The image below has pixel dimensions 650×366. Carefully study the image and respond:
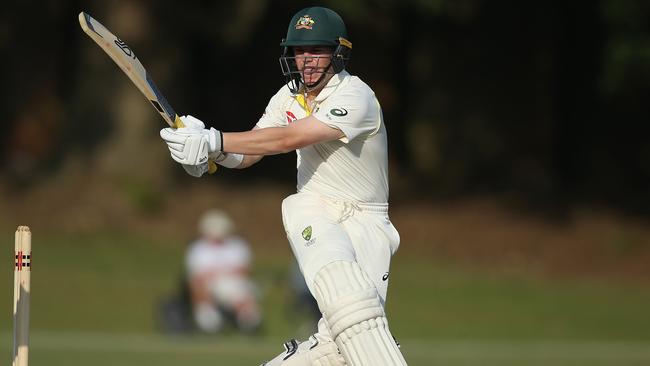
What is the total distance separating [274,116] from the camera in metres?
5.47

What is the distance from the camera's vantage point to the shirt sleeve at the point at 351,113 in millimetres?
5010

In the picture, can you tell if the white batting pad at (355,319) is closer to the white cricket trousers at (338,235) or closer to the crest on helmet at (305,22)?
the white cricket trousers at (338,235)

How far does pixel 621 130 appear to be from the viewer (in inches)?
824

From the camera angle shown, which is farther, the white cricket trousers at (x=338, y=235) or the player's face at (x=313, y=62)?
the player's face at (x=313, y=62)

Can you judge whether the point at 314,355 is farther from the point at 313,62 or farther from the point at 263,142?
the point at 313,62

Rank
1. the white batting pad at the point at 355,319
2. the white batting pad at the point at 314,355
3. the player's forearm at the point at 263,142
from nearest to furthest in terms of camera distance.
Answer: the white batting pad at the point at 355,319, the player's forearm at the point at 263,142, the white batting pad at the point at 314,355

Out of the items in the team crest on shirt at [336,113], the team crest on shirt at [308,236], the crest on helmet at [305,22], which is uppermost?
the crest on helmet at [305,22]

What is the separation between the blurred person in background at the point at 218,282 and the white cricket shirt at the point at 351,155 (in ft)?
24.2

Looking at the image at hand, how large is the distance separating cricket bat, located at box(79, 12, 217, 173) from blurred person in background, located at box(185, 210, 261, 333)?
7464mm

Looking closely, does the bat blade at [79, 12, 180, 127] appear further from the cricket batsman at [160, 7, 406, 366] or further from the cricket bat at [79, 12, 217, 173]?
the cricket batsman at [160, 7, 406, 366]

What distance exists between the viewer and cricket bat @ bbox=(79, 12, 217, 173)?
15.7 feet

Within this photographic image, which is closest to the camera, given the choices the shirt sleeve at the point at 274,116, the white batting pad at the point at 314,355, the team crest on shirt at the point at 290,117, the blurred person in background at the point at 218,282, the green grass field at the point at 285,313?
the white batting pad at the point at 314,355

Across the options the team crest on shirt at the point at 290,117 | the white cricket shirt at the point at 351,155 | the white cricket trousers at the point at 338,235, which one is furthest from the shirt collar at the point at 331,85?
the white cricket trousers at the point at 338,235

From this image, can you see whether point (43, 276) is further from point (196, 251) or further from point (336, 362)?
point (336, 362)
